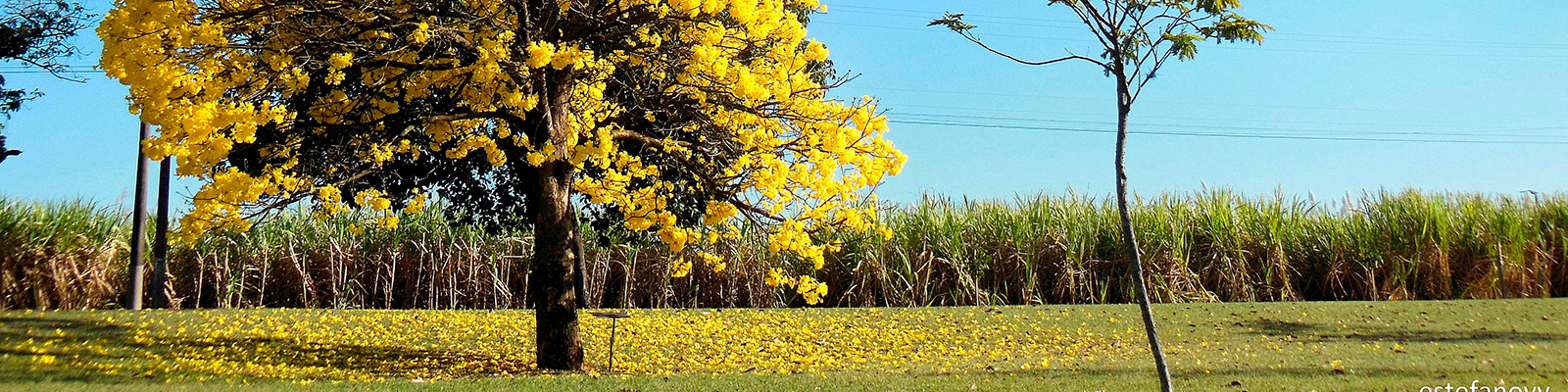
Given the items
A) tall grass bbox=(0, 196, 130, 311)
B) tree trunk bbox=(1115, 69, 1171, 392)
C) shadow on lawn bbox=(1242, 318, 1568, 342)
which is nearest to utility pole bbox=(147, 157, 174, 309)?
tall grass bbox=(0, 196, 130, 311)

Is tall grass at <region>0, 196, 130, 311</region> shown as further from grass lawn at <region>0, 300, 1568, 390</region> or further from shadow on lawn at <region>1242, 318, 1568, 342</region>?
shadow on lawn at <region>1242, 318, 1568, 342</region>

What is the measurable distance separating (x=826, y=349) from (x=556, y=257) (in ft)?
10.7

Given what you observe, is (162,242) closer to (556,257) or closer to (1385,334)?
(556,257)

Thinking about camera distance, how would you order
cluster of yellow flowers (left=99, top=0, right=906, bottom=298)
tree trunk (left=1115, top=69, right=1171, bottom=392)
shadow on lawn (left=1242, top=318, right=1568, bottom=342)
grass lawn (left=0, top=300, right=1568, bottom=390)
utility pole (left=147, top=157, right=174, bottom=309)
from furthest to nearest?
utility pole (left=147, top=157, right=174, bottom=309)
shadow on lawn (left=1242, top=318, right=1568, bottom=342)
grass lawn (left=0, top=300, right=1568, bottom=390)
cluster of yellow flowers (left=99, top=0, right=906, bottom=298)
tree trunk (left=1115, top=69, right=1171, bottom=392)

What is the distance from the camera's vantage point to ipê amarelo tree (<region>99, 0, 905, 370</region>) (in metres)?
7.45

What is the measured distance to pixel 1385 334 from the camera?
11438 millimetres

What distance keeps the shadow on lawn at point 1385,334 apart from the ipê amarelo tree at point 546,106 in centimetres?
590

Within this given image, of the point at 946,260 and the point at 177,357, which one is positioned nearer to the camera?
the point at 177,357

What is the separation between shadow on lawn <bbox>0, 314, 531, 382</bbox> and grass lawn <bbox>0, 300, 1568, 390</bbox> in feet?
0.08

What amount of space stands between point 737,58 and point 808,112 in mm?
767

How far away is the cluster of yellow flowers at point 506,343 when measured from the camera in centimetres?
868

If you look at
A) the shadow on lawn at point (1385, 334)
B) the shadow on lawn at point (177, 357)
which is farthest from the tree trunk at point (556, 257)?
the shadow on lawn at point (1385, 334)

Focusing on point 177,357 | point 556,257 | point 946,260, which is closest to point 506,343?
point 556,257

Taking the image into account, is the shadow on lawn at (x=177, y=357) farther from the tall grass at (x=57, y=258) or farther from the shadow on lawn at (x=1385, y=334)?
the shadow on lawn at (x=1385, y=334)
